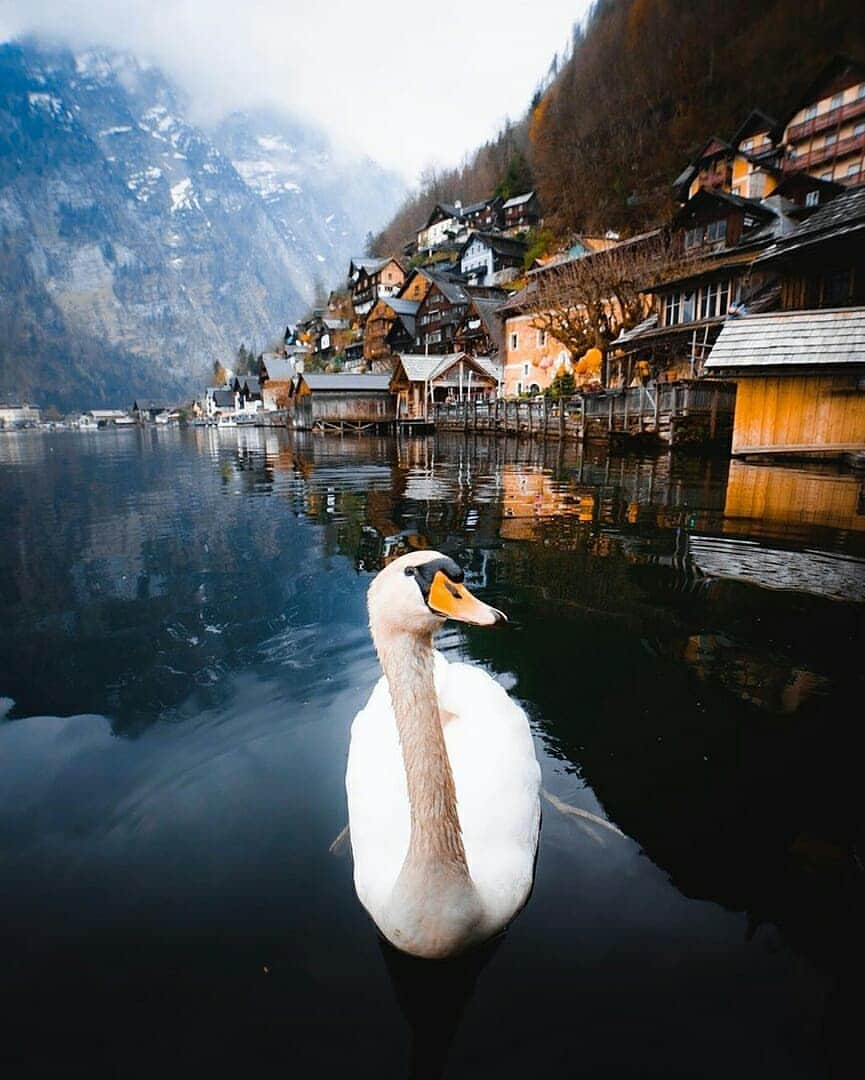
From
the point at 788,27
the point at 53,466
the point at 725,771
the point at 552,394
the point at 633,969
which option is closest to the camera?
the point at 633,969

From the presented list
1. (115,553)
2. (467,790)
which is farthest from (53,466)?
(467,790)

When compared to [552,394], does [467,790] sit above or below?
below

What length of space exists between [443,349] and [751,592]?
2394 inches

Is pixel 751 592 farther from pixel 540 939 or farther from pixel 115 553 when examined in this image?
pixel 115 553

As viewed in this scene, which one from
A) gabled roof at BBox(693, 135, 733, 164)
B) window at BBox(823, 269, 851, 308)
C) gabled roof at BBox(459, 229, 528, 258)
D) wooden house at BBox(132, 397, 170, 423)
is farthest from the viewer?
wooden house at BBox(132, 397, 170, 423)

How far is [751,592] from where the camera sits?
6.91 metres

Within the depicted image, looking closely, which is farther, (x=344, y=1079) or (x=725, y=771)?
(x=725, y=771)

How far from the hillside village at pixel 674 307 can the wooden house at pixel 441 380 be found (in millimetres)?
177

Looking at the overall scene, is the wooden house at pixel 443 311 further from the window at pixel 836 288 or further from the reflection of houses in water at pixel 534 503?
A: the reflection of houses in water at pixel 534 503

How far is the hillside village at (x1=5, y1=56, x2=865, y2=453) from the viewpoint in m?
16.0

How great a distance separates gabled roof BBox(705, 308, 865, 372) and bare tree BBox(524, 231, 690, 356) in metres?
17.6

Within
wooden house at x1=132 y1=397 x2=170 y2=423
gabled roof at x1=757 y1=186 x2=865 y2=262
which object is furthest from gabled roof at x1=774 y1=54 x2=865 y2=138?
wooden house at x1=132 y1=397 x2=170 y2=423

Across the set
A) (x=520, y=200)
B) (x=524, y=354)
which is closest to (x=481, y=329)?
(x=524, y=354)

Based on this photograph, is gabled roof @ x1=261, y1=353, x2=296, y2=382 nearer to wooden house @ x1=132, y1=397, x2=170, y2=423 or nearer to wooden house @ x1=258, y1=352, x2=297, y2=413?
wooden house @ x1=258, y1=352, x2=297, y2=413
